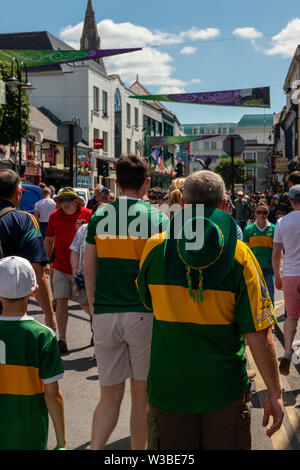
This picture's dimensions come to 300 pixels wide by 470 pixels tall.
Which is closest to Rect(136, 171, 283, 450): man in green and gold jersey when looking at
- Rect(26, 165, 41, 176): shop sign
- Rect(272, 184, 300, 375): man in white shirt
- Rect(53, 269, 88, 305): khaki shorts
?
Rect(272, 184, 300, 375): man in white shirt

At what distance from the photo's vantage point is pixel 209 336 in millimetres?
2445

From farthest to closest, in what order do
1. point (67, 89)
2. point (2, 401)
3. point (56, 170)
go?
point (67, 89) → point (56, 170) → point (2, 401)

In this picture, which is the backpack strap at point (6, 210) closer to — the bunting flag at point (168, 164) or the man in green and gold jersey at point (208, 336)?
the man in green and gold jersey at point (208, 336)

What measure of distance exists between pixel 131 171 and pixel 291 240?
7.94 ft

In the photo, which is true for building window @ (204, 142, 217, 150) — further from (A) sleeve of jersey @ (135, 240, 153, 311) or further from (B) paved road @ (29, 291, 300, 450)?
(A) sleeve of jersey @ (135, 240, 153, 311)

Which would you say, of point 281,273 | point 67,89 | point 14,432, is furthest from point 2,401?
point 67,89

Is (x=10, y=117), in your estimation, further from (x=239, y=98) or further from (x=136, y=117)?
(x=136, y=117)

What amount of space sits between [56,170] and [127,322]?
32.6m

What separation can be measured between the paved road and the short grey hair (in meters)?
2.21

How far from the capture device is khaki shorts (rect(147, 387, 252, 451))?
245 cm

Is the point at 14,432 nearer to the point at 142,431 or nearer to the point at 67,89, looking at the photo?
the point at 142,431

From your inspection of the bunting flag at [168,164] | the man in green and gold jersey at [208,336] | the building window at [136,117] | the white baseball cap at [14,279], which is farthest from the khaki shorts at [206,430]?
the bunting flag at [168,164]

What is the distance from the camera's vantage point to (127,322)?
3.38 m

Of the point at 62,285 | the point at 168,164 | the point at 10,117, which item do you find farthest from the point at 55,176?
the point at 168,164
